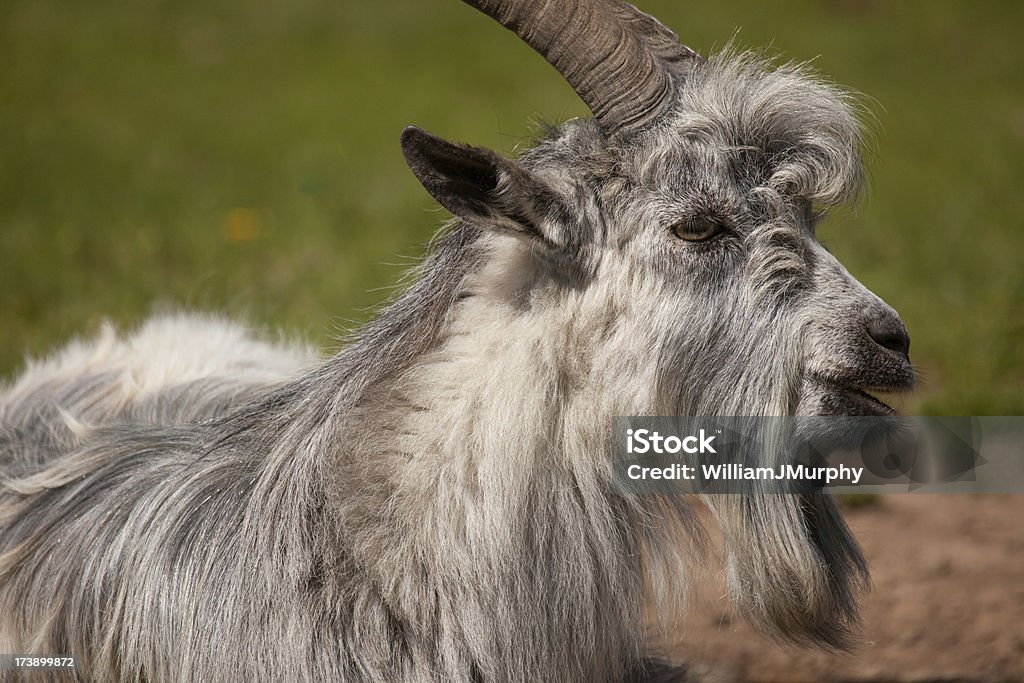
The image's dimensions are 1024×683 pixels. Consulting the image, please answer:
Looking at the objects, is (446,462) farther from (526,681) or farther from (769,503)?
(769,503)

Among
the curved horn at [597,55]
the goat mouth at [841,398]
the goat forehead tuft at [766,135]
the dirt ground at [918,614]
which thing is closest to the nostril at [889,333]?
the goat mouth at [841,398]

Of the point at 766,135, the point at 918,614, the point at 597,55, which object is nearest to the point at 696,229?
the point at 766,135

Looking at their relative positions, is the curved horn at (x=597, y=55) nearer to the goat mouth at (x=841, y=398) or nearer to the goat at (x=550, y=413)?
the goat at (x=550, y=413)

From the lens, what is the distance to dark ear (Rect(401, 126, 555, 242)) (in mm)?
2742

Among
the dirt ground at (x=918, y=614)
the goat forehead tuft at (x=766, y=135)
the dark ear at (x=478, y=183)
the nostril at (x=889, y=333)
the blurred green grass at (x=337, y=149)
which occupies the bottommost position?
the dirt ground at (x=918, y=614)

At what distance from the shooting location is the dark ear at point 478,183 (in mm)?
2742

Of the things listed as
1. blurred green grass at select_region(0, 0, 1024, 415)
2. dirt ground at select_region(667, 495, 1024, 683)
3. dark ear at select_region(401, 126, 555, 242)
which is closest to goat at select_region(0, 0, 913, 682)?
dark ear at select_region(401, 126, 555, 242)

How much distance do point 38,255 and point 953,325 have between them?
6.35 m

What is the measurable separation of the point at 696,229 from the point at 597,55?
53 cm

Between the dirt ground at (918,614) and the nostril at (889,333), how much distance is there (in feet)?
3.84

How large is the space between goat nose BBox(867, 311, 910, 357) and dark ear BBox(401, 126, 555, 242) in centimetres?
83

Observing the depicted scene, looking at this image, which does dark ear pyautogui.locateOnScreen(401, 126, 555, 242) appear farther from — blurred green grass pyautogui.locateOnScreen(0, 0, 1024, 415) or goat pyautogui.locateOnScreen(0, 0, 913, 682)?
blurred green grass pyautogui.locateOnScreen(0, 0, 1024, 415)

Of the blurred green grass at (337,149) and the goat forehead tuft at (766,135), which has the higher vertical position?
the blurred green grass at (337,149)

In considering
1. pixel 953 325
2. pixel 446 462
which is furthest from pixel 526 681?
pixel 953 325
